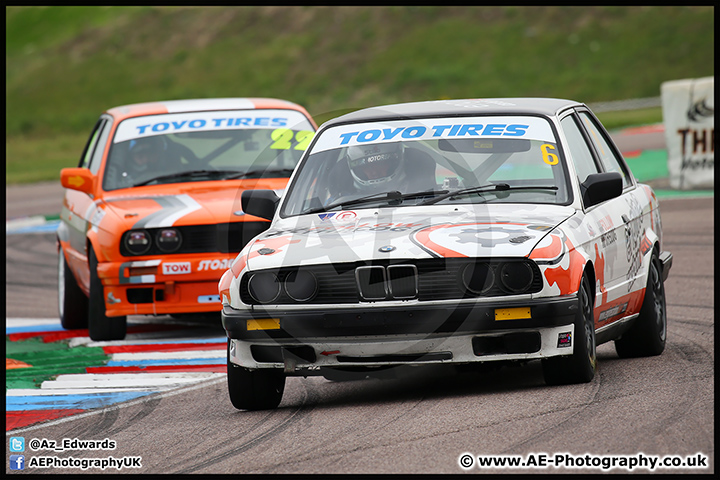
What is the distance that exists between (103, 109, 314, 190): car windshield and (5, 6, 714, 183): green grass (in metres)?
36.0

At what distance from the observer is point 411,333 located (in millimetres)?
5566

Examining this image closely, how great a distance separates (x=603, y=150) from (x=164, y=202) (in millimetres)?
3516

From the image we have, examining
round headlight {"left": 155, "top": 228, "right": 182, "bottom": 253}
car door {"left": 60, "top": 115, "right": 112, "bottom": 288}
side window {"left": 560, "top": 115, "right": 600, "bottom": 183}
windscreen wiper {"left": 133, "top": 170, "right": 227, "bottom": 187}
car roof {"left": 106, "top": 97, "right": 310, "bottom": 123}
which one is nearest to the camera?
side window {"left": 560, "top": 115, "right": 600, "bottom": 183}

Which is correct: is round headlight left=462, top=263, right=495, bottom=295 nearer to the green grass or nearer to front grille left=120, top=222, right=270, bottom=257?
front grille left=120, top=222, right=270, bottom=257

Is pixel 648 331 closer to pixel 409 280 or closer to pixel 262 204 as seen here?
pixel 409 280

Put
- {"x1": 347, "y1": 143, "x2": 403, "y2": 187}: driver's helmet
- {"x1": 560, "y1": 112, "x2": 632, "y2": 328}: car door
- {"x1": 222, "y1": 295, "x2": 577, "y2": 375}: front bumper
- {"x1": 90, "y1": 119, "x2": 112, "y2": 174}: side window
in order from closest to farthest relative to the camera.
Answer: {"x1": 222, "y1": 295, "x2": 577, "y2": 375}: front bumper, {"x1": 560, "y1": 112, "x2": 632, "y2": 328}: car door, {"x1": 347, "y1": 143, "x2": 403, "y2": 187}: driver's helmet, {"x1": 90, "y1": 119, "x2": 112, "y2": 174}: side window

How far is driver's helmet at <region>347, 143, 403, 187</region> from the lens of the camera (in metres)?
6.66

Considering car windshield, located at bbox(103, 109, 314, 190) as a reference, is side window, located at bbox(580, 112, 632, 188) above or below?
above

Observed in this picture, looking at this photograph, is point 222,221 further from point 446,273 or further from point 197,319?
point 446,273

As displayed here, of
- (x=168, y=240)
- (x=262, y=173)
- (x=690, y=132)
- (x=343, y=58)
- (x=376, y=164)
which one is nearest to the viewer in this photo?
(x=376, y=164)

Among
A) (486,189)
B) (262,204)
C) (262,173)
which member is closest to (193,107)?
(262,173)

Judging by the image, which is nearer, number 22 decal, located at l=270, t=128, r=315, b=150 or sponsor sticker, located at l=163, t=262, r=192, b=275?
sponsor sticker, located at l=163, t=262, r=192, b=275

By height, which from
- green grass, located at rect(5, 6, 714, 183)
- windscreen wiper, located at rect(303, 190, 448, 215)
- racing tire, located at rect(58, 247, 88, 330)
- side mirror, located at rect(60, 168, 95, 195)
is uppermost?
windscreen wiper, located at rect(303, 190, 448, 215)

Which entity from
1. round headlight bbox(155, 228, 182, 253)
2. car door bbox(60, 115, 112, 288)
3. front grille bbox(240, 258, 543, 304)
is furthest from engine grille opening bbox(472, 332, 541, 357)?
car door bbox(60, 115, 112, 288)
